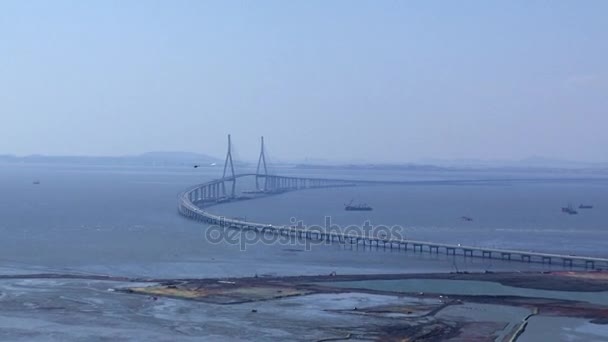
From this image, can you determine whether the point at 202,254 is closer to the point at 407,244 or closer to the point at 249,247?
the point at 249,247

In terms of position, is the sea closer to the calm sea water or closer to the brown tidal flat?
the calm sea water

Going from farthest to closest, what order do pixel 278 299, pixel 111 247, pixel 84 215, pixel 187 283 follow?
1. pixel 84 215
2. pixel 111 247
3. pixel 187 283
4. pixel 278 299

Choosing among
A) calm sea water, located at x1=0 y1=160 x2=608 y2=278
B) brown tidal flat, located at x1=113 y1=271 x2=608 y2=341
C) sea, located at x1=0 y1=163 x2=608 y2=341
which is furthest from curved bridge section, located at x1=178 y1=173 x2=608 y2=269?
brown tidal flat, located at x1=113 y1=271 x2=608 y2=341

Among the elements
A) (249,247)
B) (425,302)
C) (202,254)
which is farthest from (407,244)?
(425,302)

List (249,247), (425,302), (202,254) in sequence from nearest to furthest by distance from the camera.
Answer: (425,302) → (202,254) → (249,247)

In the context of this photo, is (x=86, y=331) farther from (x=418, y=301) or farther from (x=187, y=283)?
(x=418, y=301)

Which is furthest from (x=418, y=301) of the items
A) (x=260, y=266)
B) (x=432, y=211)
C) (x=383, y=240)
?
(x=432, y=211)

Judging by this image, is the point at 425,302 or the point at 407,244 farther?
the point at 407,244

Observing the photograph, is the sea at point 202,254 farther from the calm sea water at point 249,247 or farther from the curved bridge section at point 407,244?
the curved bridge section at point 407,244
